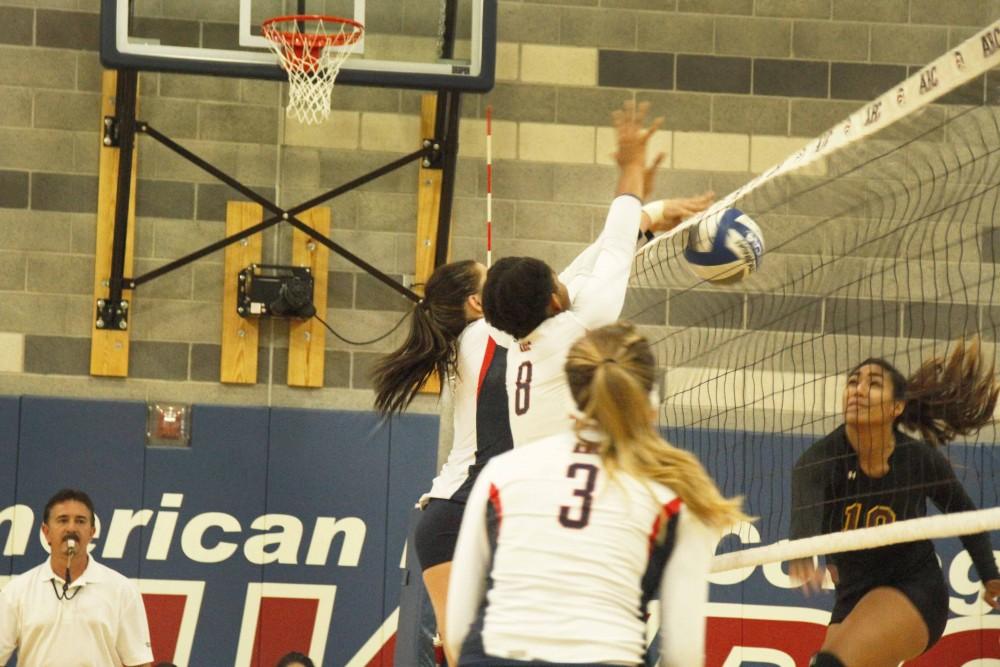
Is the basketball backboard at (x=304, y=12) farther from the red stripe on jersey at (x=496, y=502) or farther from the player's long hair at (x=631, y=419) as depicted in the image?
the red stripe on jersey at (x=496, y=502)

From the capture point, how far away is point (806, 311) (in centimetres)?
965

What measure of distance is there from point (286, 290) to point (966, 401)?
15.1 ft

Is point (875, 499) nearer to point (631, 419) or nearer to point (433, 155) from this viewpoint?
point (631, 419)

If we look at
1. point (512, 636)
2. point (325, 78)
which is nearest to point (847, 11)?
point (325, 78)

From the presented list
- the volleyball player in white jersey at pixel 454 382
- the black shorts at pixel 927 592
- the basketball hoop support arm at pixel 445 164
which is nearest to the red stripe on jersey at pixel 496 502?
the volleyball player in white jersey at pixel 454 382

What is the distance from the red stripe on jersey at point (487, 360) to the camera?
5277mm

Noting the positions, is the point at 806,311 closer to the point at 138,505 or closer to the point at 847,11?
the point at 847,11

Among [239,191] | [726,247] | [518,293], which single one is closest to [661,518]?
[518,293]

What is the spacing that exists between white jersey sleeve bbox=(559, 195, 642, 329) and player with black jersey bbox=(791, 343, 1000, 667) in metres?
1.34

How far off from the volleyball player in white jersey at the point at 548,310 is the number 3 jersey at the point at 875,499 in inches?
56.3

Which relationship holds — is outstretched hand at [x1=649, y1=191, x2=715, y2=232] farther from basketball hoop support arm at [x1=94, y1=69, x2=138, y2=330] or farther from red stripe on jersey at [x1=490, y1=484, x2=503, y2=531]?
basketball hoop support arm at [x1=94, y1=69, x2=138, y2=330]

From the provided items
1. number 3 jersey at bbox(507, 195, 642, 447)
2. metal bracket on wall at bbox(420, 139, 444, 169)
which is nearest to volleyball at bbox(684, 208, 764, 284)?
number 3 jersey at bbox(507, 195, 642, 447)

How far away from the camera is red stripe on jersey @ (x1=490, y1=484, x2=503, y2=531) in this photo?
339 cm

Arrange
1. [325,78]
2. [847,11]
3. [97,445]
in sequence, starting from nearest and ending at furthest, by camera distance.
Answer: [325,78] < [97,445] < [847,11]
